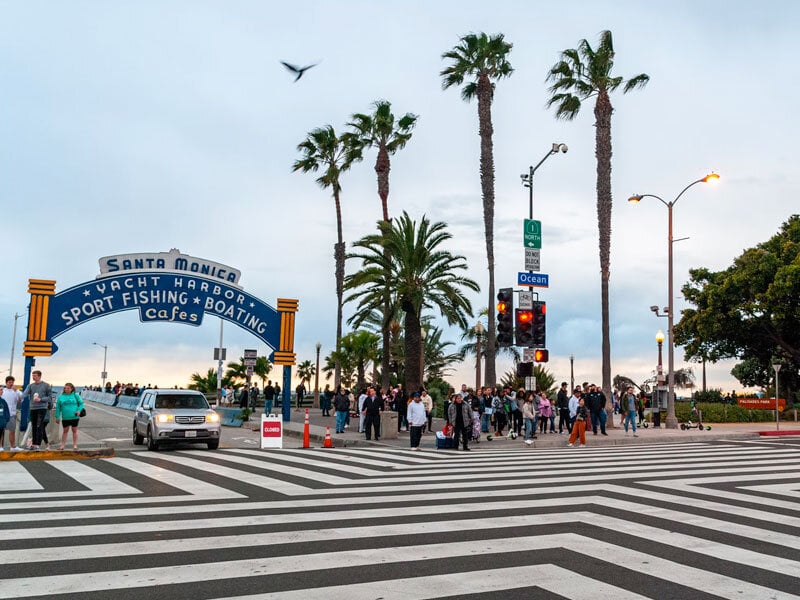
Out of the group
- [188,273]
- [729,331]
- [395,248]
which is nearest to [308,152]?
[395,248]

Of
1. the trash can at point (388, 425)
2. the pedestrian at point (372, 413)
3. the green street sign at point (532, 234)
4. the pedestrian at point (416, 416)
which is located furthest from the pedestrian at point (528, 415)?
the green street sign at point (532, 234)

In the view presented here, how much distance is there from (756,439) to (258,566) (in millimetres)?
24572

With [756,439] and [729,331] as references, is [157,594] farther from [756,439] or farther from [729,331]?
[729,331]

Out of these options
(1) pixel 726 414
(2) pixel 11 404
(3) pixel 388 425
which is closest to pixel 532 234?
(3) pixel 388 425

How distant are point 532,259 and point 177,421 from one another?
1205 centimetres

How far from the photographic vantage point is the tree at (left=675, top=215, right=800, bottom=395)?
43.8m

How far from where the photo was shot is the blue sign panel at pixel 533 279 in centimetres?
2373

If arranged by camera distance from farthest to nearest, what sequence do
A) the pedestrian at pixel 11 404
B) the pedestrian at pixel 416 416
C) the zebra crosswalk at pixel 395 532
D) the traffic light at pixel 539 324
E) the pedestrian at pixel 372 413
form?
1. the pedestrian at pixel 372 413
2. the traffic light at pixel 539 324
3. the pedestrian at pixel 416 416
4. the pedestrian at pixel 11 404
5. the zebra crosswalk at pixel 395 532

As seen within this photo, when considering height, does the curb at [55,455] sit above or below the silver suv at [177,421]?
below

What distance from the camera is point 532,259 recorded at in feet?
80.4

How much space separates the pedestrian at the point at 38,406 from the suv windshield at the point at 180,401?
3.16 metres

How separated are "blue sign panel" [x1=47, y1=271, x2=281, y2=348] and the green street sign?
36.5 ft

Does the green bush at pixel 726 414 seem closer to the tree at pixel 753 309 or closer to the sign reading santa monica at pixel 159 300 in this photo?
the tree at pixel 753 309

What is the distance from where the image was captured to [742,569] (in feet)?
22.4
